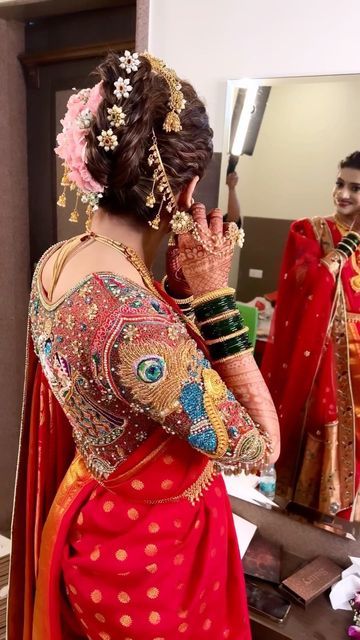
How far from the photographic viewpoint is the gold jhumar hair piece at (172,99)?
0.65m

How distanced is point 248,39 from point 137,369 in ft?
2.64

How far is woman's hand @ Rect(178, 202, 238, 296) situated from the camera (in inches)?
27.4

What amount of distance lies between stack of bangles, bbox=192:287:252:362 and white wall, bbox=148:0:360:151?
0.53 meters

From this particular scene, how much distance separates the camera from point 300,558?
120 cm

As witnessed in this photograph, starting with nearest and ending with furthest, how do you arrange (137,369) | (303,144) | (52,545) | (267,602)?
(137,369) → (52,545) → (303,144) → (267,602)

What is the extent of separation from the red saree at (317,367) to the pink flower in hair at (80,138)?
50cm

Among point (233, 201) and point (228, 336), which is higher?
point (233, 201)

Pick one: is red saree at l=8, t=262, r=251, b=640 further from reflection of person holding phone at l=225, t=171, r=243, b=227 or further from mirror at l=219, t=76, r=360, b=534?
reflection of person holding phone at l=225, t=171, r=243, b=227

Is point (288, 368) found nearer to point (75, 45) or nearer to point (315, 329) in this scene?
point (315, 329)

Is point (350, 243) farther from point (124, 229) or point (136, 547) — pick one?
point (136, 547)

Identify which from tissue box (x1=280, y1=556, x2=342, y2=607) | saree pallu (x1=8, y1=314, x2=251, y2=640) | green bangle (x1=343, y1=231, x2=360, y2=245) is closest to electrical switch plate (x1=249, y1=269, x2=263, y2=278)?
green bangle (x1=343, y1=231, x2=360, y2=245)

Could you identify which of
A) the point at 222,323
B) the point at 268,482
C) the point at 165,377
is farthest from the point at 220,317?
the point at 268,482

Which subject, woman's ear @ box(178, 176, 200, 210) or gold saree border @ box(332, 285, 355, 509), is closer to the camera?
woman's ear @ box(178, 176, 200, 210)

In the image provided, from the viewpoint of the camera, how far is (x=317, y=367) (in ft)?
3.31
